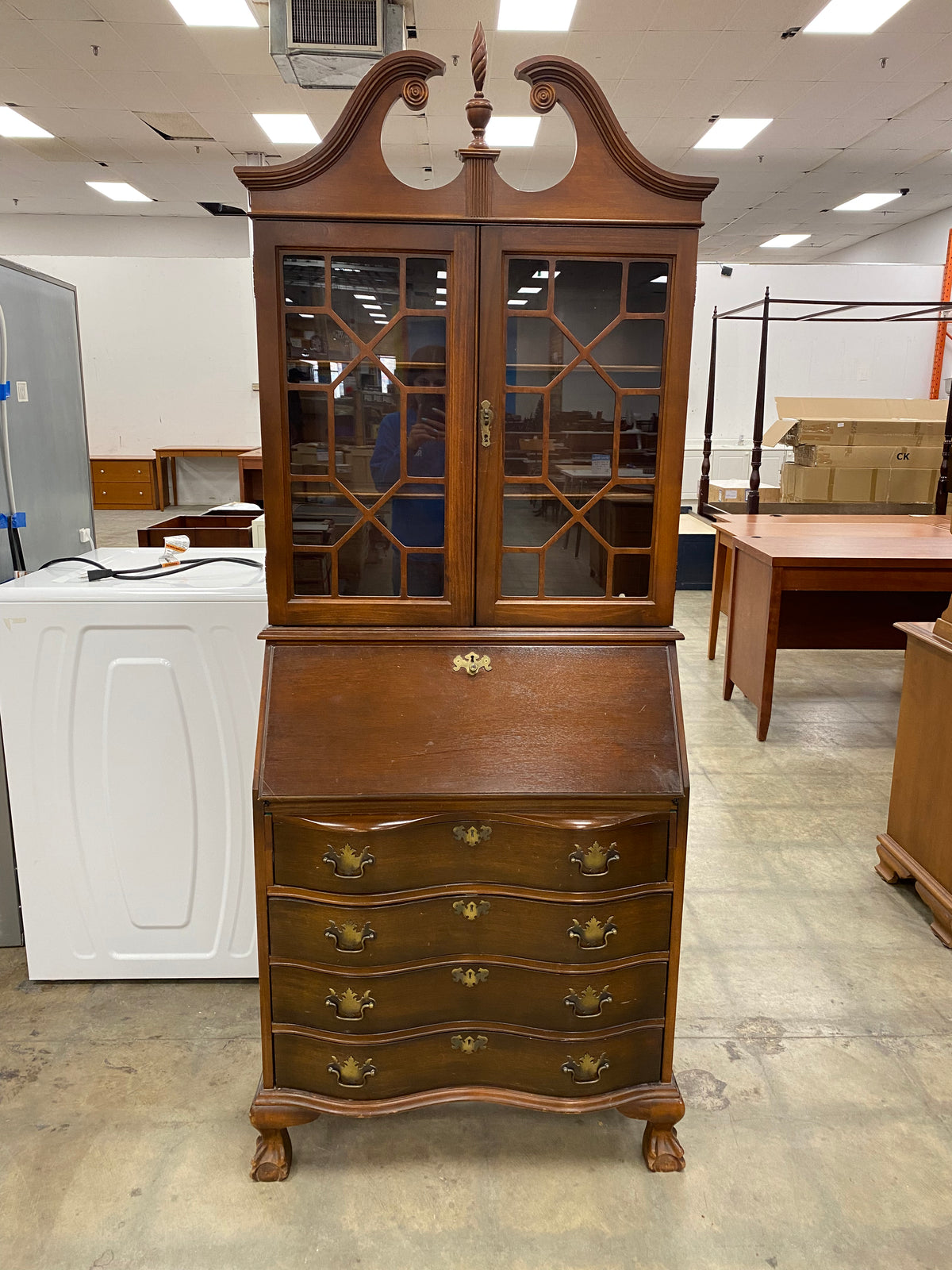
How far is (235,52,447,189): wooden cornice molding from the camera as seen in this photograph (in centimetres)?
137

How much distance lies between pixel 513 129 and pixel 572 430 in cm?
672

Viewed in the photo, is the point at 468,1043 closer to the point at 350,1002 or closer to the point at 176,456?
the point at 350,1002

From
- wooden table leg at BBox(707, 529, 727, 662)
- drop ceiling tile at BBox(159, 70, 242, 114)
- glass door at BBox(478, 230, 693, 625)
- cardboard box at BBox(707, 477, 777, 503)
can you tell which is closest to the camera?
glass door at BBox(478, 230, 693, 625)

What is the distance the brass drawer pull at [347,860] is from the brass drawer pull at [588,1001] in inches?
18.2

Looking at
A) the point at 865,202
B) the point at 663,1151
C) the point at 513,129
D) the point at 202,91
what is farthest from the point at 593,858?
the point at 865,202

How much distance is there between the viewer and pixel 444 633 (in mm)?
1573

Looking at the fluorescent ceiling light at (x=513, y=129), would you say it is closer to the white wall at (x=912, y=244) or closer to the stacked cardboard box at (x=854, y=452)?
the stacked cardboard box at (x=854, y=452)

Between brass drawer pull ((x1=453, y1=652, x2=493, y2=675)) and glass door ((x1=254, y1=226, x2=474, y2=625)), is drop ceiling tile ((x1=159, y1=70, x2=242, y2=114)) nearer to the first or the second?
glass door ((x1=254, y1=226, x2=474, y2=625))

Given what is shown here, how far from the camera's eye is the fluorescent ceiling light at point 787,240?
1088cm

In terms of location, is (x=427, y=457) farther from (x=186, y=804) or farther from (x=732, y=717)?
A: (x=732, y=717)

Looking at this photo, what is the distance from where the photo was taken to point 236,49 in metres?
5.55

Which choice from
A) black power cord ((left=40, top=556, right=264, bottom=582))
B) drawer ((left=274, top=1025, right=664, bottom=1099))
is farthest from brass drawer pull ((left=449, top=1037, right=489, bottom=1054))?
black power cord ((left=40, top=556, right=264, bottom=582))

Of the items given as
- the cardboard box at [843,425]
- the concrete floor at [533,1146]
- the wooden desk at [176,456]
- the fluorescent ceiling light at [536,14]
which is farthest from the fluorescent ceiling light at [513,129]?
the concrete floor at [533,1146]

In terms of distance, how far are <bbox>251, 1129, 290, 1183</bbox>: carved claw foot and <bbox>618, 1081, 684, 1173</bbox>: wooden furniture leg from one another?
2.14 ft
